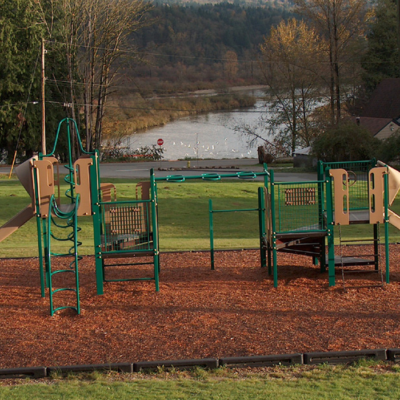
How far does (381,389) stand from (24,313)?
16.9 feet

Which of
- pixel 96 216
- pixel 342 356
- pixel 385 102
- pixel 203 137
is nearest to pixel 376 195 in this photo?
pixel 342 356

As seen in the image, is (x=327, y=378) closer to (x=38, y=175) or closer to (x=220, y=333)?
→ (x=220, y=333)

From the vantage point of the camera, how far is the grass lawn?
509cm

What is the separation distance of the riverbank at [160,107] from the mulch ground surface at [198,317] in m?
46.0

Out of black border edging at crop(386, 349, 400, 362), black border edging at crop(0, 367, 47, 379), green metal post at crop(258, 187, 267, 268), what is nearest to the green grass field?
green metal post at crop(258, 187, 267, 268)

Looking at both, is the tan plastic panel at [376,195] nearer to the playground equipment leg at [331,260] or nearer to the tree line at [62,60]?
the playground equipment leg at [331,260]

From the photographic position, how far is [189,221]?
17.3 meters

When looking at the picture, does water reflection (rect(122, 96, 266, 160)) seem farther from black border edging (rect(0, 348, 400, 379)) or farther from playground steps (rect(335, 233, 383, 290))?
black border edging (rect(0, 348, 400, 379))

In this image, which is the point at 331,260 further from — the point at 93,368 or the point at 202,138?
the point at 202,138

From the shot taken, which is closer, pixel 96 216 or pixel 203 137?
pixel 96 216

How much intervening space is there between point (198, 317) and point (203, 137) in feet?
177

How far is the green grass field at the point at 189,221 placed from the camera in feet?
44.9

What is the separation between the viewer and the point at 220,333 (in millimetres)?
6957

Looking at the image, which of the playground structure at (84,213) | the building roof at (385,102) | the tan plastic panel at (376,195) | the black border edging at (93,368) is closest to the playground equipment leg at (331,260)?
the tan plastic panel at (376,195)
